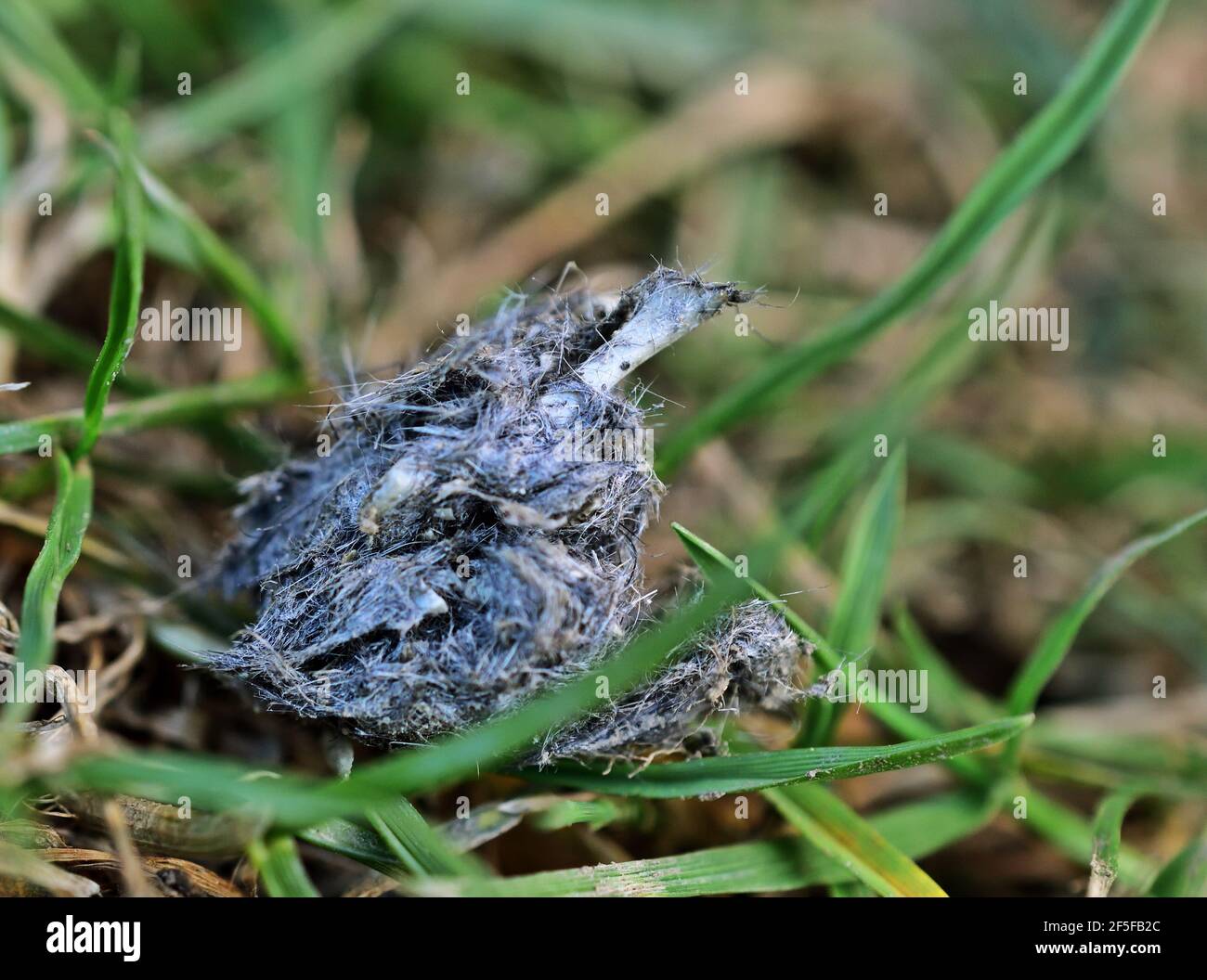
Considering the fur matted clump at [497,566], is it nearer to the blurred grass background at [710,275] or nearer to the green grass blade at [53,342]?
the blurred grass background at [710,275]

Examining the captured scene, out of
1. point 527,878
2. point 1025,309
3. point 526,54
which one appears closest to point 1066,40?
point 1025,309

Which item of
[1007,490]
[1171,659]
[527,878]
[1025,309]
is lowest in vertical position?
[527,878]

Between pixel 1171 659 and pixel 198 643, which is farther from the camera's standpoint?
pixel 1171 659

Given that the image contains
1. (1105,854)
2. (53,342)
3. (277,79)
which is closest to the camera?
(1105,854)

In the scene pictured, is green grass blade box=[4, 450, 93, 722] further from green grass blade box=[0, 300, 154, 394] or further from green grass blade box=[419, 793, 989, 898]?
green grass blade box=[419, 793, 989, 898]

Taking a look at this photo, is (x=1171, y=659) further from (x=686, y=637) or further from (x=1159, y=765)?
(x=686, y=637)

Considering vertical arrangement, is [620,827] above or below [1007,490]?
below

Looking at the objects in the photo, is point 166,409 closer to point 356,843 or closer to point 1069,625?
point 356,843

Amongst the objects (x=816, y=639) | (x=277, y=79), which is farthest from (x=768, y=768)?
(x=277, y=79)
